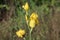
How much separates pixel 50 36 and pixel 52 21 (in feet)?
0.71

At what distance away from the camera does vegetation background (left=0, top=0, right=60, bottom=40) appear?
2504 mm

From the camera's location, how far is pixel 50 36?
98.0 inches

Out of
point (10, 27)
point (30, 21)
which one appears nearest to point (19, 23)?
point (10, 27)

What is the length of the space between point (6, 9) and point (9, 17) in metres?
0.21

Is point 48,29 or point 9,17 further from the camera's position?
point 9,17

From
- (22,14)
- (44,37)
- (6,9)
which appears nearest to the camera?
(44,37)

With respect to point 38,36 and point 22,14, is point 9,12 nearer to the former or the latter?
point 22,14

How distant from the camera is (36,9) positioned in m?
2.92

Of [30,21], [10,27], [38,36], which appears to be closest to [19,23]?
[10,27]

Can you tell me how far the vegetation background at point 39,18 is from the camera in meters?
2.50

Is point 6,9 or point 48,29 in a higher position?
point 6,9

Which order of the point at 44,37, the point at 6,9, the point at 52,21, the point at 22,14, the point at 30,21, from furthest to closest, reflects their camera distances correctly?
the point at 6,9
the point at 22,14
the point at 52,21
the point at 44,37
the point at 30,21

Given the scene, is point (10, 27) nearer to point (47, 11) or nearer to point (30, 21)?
point (47, 11)

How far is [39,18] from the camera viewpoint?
2.73 m
